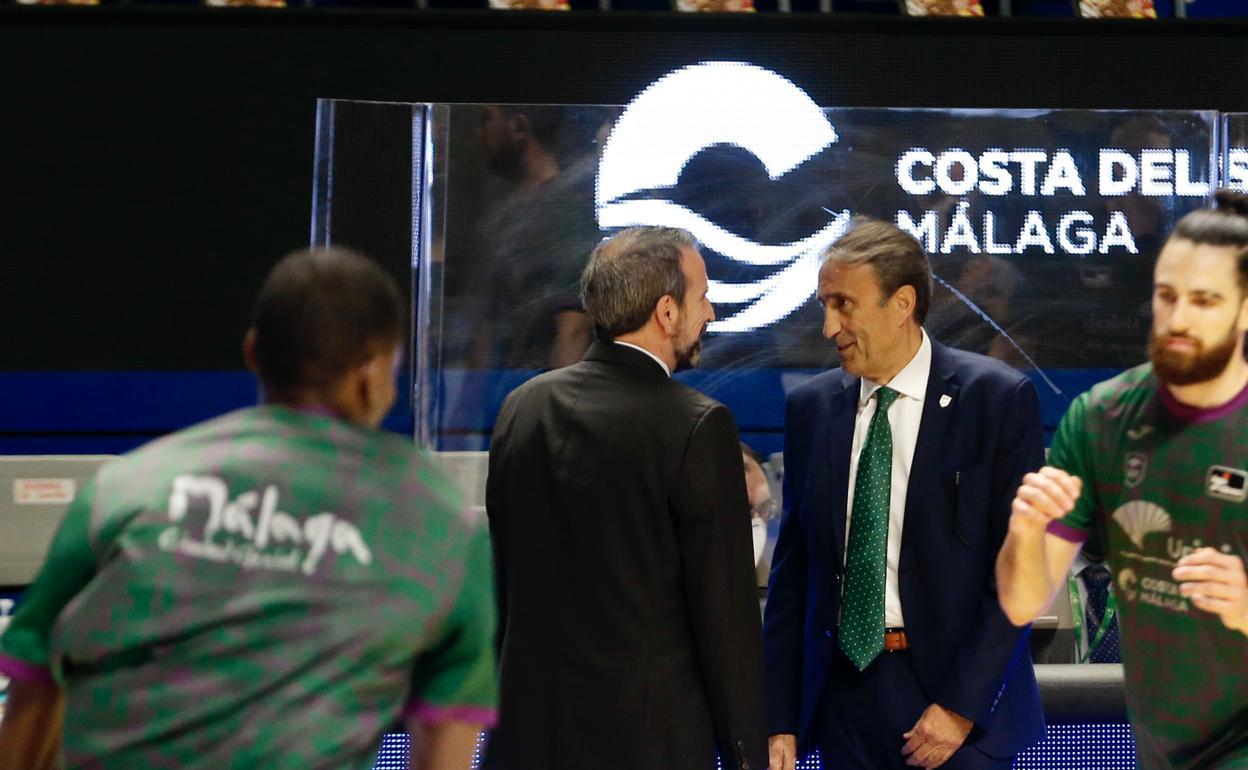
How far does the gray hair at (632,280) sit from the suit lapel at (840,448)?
35 cm

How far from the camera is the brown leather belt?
8.52 ft

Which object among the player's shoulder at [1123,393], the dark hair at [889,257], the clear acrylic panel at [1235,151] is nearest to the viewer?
the player's shoulder at [1123,393]

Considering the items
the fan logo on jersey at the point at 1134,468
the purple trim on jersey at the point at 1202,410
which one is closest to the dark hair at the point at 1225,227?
the purple trim on jersey at the point at 1202,410

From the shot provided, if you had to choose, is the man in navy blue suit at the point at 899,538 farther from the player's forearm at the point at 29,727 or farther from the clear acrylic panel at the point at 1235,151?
the player's forearm at the point at 29,727

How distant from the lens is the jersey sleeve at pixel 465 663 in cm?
154

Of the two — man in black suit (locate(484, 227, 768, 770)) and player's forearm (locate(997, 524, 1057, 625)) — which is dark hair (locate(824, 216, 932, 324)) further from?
player's forearm (locate(997, 524, 1057, 625))

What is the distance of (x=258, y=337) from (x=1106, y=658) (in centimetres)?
240

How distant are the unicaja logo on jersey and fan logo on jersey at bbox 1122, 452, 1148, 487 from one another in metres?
0.03

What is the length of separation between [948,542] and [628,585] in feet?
1.82

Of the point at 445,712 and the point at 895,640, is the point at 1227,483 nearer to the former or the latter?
the point at 895,640

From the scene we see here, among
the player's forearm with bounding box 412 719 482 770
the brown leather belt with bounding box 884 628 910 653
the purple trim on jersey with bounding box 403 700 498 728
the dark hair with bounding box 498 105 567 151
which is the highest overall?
the dark hair with bounding box 498 105 567 151

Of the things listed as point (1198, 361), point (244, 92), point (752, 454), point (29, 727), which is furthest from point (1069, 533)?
point (244, 92)

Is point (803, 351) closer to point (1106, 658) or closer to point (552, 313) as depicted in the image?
point (552, 313)

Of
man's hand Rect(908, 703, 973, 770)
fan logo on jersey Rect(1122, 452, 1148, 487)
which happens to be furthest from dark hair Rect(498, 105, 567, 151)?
fan logo on jersey Rect(1122, 452, 1148, 487)
